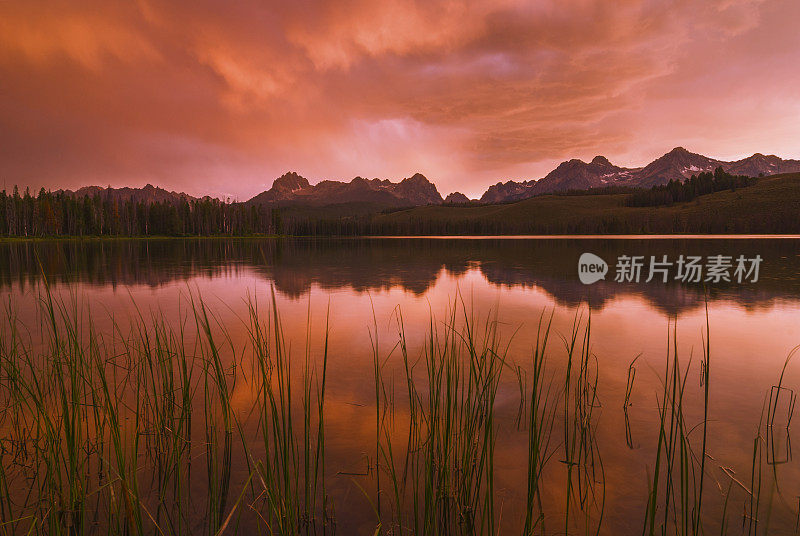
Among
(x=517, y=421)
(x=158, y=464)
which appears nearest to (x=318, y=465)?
(x=158, y=464)

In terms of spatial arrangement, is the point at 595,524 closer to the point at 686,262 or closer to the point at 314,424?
the point at 314,424

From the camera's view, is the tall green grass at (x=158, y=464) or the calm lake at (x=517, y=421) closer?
the tall green grass at (x=158, y=464)

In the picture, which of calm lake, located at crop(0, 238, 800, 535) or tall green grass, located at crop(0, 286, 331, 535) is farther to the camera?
calm lake, located at crop(0, 238, 800, 535)

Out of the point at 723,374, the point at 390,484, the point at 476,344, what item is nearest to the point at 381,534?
the point at 390,484

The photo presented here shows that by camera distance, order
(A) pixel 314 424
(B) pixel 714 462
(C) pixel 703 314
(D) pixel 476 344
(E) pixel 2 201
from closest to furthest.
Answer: (B) pixel 714 462 → (A) pixel 314 424 → (D) pixel 476 344 → (C) pixel 703 314 → (E) pixel 2 201

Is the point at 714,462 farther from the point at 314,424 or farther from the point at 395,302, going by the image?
the point at 395,302

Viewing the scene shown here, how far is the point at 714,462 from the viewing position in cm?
677

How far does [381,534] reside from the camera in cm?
514

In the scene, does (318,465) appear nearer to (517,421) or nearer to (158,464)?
(158,464)

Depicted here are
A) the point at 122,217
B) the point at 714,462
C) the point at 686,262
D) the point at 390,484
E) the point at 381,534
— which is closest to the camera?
the point at 381,534

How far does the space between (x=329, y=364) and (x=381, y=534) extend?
657 centimetres

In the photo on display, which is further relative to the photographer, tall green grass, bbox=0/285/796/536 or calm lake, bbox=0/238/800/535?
calm lake, bbox=0/238/800/535

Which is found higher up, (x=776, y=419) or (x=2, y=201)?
(x=2, y=201)

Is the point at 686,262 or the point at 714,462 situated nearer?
the point at 714,462
